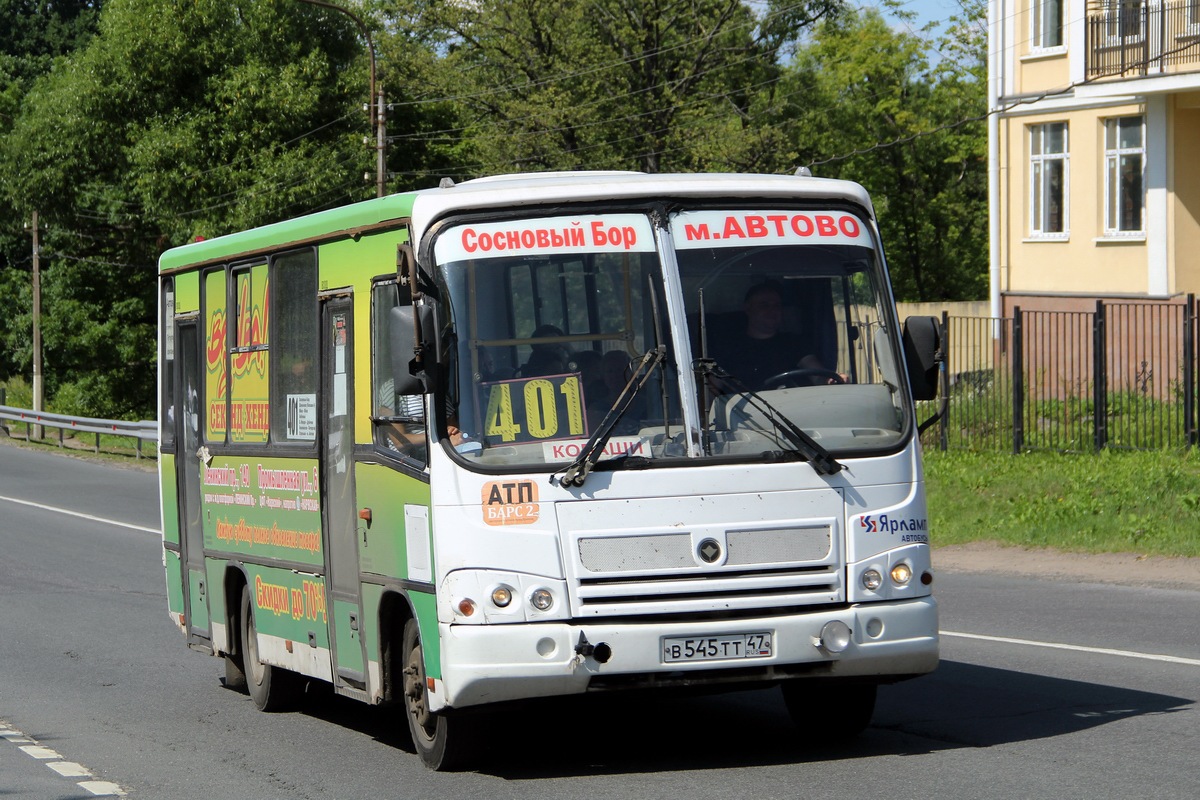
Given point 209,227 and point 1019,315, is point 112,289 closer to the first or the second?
point 209,227

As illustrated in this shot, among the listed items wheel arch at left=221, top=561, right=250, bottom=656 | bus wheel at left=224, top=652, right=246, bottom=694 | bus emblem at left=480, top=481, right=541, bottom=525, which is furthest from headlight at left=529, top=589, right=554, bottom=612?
bus wheel at left=224, top=652, right=246, bottom=694

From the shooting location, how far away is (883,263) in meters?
8.14

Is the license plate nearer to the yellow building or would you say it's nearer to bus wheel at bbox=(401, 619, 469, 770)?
bus wheel at bbox=(401, 619, 469, 770)

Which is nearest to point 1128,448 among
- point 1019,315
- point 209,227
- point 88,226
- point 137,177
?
point 1019,315

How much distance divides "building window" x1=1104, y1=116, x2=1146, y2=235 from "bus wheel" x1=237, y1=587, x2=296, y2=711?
2331 cm

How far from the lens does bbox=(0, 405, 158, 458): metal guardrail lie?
3606cm

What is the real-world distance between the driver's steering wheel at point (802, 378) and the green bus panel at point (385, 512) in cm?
154

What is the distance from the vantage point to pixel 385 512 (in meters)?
8.12

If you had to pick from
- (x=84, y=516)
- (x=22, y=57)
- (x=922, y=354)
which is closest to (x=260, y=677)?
(x=922, y=354)

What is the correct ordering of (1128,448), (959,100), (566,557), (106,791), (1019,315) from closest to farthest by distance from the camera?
1. (566,557)
2. (106,791)
3. (1128,448)
4. (1019,315)
5. (959,100)

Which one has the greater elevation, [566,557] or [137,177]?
[137,177]

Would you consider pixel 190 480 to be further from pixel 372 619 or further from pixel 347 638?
pixel 372 619

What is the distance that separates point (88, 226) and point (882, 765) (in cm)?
5112

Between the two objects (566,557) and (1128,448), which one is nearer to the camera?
(566,557)
